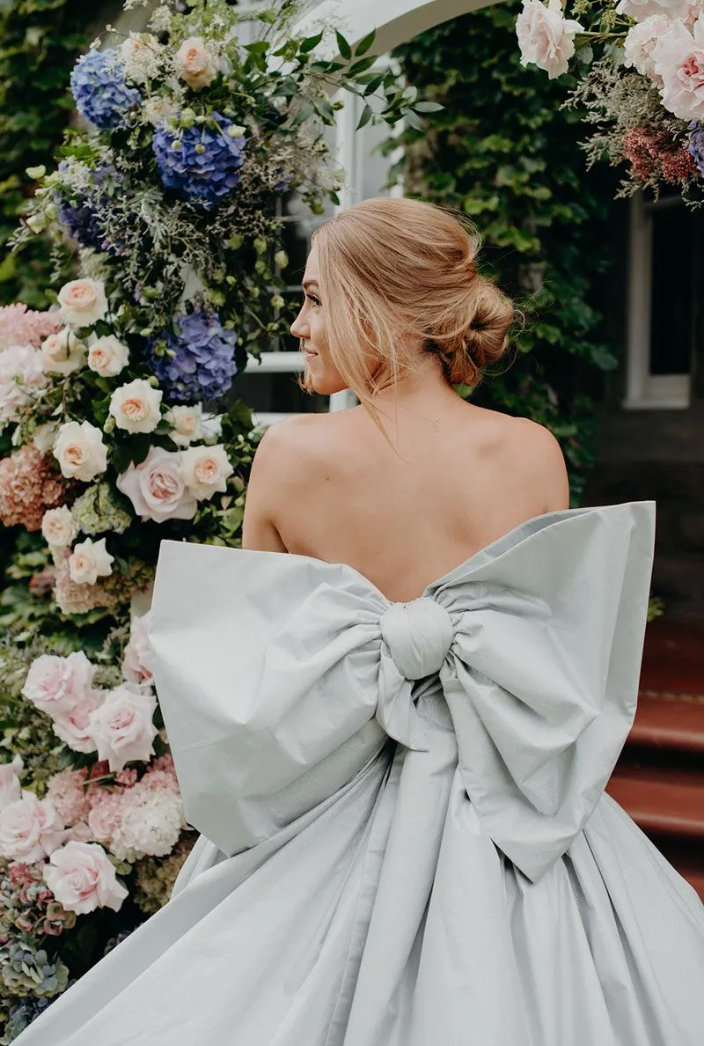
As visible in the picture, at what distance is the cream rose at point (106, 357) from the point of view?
2.46 meters

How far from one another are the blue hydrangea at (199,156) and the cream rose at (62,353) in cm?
44

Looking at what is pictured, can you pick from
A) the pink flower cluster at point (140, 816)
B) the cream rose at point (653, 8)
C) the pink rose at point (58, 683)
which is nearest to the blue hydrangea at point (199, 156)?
the cream rose at point (653, 8)

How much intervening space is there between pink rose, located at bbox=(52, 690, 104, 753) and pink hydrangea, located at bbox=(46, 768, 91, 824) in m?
0.10

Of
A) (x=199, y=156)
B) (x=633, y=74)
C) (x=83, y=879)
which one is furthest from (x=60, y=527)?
(x=633, y=74)

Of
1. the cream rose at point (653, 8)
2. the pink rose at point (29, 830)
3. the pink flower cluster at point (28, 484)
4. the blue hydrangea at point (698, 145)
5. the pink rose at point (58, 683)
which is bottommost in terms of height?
the pink rose at point (29, 830)

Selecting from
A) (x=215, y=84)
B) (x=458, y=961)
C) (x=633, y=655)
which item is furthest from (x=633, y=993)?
(x=215, y=84)

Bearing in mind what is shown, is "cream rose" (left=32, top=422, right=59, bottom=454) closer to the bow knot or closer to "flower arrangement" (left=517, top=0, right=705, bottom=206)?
the bow knot

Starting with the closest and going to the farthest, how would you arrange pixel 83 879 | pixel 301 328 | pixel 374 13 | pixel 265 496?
pixel 265 496
pixel 301 328
pixel 83 879
pixel 374 13

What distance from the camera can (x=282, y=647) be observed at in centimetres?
161

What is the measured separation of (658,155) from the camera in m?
2.08

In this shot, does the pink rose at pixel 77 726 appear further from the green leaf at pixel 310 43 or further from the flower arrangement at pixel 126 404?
the green leaf at pixel 310 43

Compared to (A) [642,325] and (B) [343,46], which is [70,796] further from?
(A) [642,325]

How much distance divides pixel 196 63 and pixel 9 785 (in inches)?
71.9

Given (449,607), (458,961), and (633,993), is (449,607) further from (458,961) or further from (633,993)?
(633,993)
